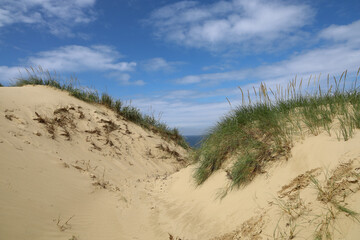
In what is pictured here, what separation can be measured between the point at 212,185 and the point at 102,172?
362 cm

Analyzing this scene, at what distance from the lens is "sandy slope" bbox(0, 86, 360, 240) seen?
3.02 m

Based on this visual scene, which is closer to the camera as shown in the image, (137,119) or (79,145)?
(79,145)

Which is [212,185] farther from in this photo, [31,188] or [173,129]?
[173,129]

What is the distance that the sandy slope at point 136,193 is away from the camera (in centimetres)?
302

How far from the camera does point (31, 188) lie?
4727mm

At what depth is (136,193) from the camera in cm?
628

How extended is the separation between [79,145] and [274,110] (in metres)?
6.14

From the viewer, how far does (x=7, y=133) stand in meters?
6.70

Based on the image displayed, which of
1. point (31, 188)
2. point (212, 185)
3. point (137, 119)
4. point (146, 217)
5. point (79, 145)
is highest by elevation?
point (137, 119)

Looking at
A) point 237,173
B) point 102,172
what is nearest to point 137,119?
point 102,172

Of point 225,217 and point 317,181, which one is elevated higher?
point 317,181

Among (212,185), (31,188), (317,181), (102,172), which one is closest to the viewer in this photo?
(317,181)

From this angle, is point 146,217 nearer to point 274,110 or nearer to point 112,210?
point 112,210

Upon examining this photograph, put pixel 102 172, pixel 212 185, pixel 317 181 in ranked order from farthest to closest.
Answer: pixel 102 172
pixel 212 185
pixel 317 181
